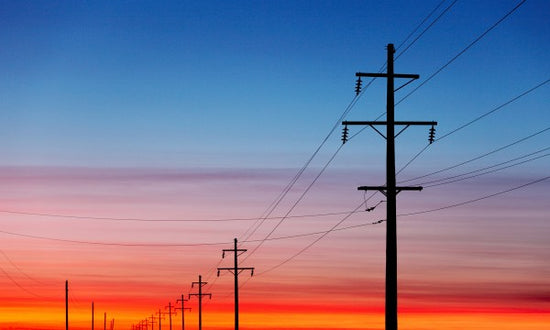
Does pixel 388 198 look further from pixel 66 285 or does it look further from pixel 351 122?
pixel 66 285

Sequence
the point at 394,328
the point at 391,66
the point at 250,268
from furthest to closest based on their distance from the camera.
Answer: the point at 250,268 < the point at 391,66 < the point at 394,328

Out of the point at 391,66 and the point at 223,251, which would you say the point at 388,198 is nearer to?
the point at 391,66

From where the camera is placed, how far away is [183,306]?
139 metres

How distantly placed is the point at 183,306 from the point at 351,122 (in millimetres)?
104689

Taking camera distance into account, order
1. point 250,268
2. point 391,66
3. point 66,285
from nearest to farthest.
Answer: point 391,66 → point 250,268 → point 66,285

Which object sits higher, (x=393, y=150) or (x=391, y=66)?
(x=391, y=66)

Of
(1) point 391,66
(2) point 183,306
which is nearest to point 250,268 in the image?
(1) point 391,66

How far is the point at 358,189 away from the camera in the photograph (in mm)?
37188

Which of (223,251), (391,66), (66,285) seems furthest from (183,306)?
(391,66)

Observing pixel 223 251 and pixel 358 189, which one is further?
pixel 223 251

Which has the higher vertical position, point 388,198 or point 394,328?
point 388,198

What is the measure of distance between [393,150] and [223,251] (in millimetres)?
50798

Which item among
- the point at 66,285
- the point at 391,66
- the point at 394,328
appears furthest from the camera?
the point at 66,285

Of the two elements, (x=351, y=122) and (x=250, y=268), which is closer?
(x=351, y=122)
